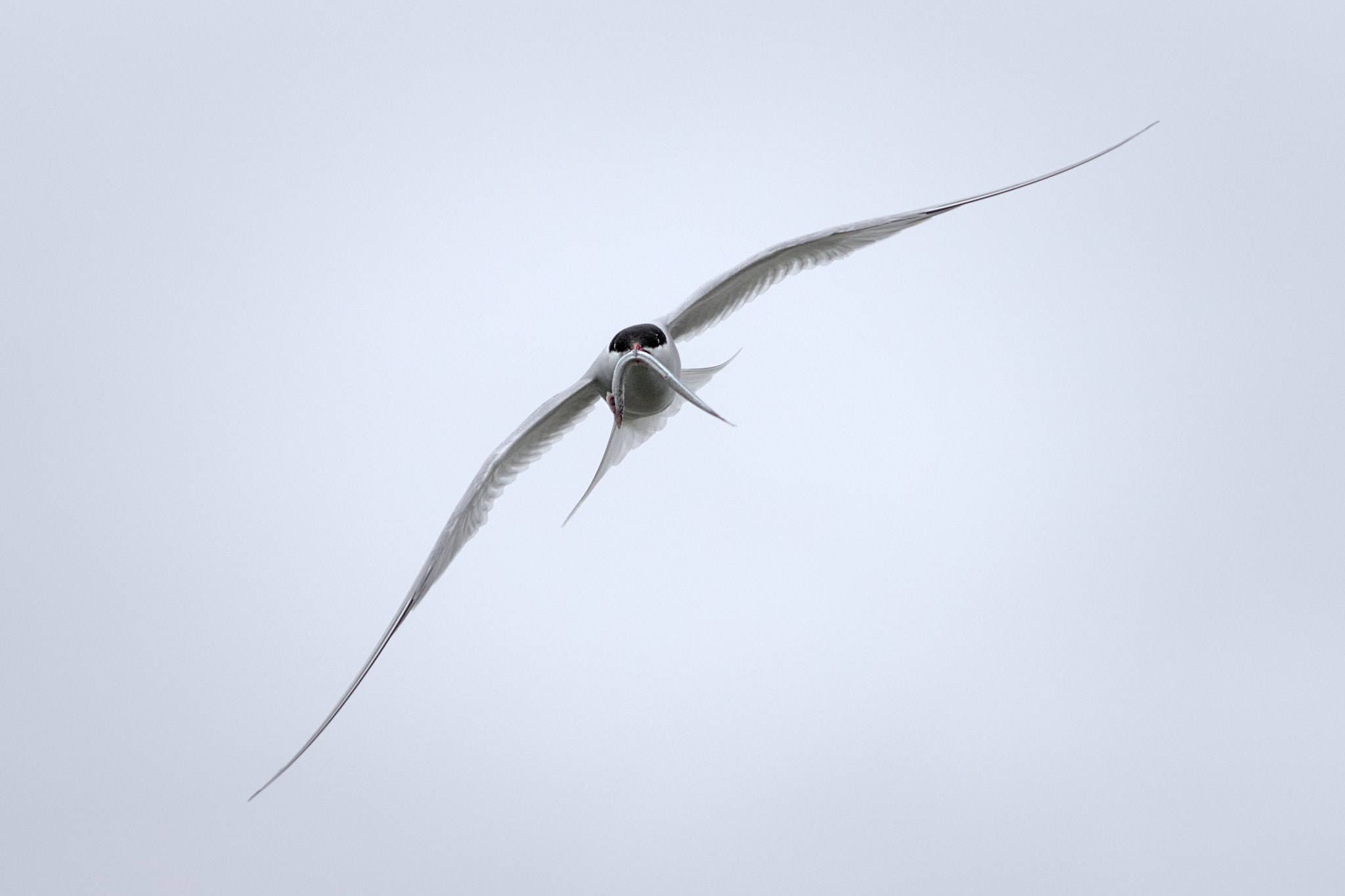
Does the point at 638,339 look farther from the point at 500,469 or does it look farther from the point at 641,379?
the point at 500,469

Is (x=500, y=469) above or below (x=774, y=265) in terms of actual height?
below

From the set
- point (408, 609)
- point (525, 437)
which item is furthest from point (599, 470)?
point (408, 609)

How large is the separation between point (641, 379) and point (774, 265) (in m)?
1.99

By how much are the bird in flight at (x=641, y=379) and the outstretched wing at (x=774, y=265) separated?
0.01m

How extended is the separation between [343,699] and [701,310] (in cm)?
484

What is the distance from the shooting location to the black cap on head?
9.00 meters

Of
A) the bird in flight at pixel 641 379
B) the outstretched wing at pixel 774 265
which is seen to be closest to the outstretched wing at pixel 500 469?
the bird in flight at pixel 641 379

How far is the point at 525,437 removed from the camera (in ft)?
32.7

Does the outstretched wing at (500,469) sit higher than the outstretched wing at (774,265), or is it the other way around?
the outstretched wing at (774,265)

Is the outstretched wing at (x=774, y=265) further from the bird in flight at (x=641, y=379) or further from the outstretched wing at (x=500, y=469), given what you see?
the outstretched wing at (x=500, y=469)

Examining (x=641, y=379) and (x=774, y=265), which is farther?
(x=774, y=265)

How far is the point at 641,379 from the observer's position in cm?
924

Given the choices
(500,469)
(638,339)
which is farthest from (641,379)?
(500,469)

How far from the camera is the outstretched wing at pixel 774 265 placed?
32.7ft
